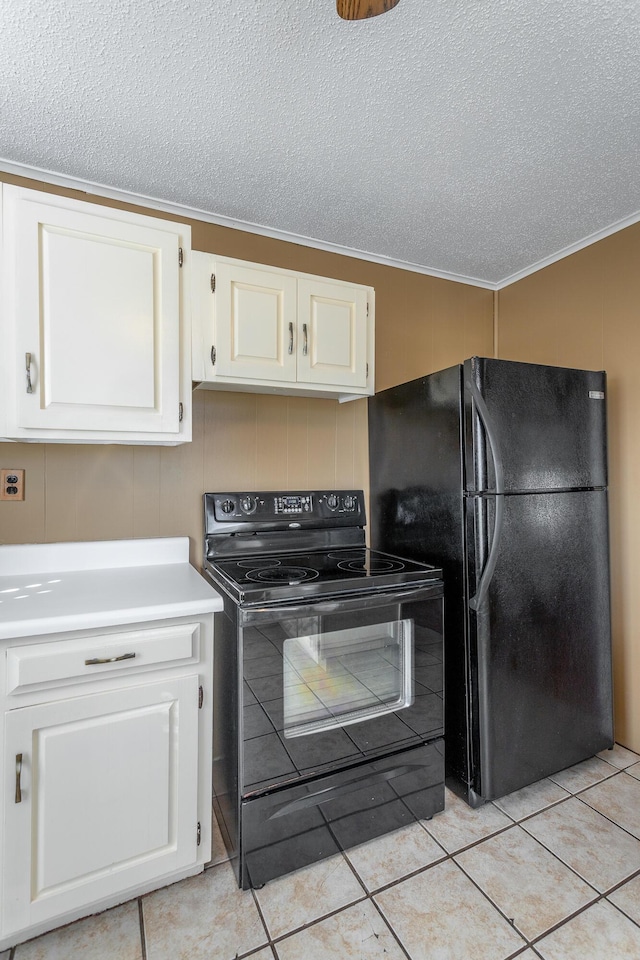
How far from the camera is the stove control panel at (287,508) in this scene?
2109 mm

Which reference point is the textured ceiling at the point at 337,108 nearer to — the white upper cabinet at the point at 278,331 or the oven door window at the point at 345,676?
the white upper cabinet at the point at 278,331

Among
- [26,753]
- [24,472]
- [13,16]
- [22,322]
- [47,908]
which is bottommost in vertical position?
[47,908]

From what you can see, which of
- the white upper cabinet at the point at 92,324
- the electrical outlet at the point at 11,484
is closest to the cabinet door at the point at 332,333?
the white upper cabinet at the point at 92,324

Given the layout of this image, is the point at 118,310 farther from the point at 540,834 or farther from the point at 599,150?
the point at 540,834

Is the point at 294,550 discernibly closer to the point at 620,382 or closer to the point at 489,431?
the point at 489,431

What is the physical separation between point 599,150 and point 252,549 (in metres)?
1.94

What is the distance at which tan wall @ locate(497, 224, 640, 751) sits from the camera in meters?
2.18

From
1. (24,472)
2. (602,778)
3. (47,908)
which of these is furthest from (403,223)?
(47,908)

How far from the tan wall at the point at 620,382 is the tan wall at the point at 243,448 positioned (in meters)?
0.58

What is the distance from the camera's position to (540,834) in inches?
68.5

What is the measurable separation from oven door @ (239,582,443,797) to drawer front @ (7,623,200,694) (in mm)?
189

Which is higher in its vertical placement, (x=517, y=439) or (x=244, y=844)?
(x=517, y=439)

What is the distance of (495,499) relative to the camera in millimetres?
1788

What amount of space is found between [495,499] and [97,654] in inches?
53.9
